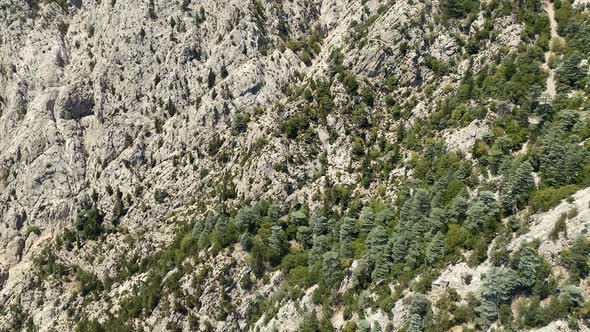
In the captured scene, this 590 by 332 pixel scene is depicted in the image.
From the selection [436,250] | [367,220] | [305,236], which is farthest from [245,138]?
[436,250]

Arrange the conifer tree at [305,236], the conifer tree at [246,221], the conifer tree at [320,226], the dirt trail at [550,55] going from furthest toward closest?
the conifer tree at [246,221] < the conifer tree at [305,236] < the conifer tree at [320,226] < the dirt trail at [550,55]

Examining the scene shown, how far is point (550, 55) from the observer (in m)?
81.7

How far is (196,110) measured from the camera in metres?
101

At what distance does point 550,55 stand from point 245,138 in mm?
49789

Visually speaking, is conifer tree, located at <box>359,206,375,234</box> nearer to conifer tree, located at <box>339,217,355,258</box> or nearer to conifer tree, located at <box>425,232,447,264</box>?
conifer tree, located at <box>339,217,355,258</box>

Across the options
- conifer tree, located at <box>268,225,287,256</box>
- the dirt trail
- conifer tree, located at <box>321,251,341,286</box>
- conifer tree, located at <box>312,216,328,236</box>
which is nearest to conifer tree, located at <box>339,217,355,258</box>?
conifer tree, located at <box>321,251,341,286</box>

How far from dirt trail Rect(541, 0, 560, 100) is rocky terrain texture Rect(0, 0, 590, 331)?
1.03 feet

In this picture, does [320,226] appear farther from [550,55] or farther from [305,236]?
[550,55]

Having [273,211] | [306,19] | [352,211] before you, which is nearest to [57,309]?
[273,211]

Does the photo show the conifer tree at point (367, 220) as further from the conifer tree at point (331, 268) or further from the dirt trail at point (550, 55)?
the dirt trail at point (550, 55)

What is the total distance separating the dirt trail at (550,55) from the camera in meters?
76.1

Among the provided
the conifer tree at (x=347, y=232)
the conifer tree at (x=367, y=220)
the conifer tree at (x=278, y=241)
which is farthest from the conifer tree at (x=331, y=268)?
the conifer tree at (x=278, y=241)

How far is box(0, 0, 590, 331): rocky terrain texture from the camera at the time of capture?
67.4 meters

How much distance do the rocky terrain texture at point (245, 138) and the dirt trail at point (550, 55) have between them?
31 centimetres
